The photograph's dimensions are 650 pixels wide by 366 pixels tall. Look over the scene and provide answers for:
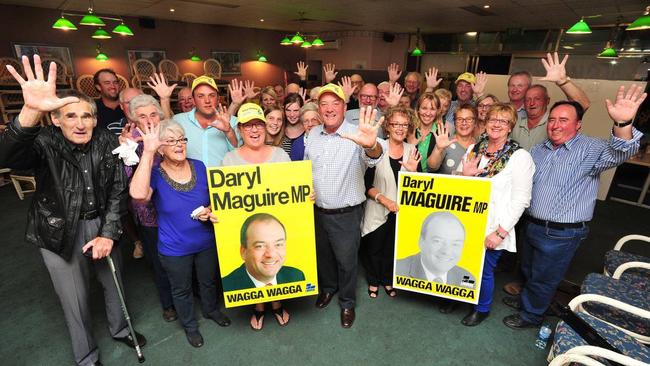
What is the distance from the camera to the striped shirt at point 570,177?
86.0 inches

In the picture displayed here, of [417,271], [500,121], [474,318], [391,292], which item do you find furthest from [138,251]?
[500,121]

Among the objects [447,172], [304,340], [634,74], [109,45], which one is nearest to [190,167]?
[304,340]

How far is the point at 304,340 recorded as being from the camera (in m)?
2.47

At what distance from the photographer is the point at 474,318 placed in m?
2.62

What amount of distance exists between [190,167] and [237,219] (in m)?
0.45

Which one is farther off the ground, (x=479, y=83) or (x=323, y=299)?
(x=479, y=83)

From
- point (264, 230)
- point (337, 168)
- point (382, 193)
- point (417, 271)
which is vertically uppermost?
point (337, 168)

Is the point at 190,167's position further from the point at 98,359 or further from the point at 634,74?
the point at 634,74

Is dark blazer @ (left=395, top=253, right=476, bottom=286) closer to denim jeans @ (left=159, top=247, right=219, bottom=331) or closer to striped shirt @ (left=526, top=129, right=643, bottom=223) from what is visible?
striped shirt @ (left=526, top=129, right=643, bottom=223)

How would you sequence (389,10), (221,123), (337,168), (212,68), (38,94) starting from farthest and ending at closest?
(212,68) → (389,10) → (221,123) → (337,168) → (38,94)

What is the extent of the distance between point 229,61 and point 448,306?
1205cm

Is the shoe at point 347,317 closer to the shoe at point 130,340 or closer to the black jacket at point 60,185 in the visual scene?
the shoe at point 130,340

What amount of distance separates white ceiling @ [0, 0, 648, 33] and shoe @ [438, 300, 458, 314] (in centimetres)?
602

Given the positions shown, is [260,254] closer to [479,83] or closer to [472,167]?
[472,167]
